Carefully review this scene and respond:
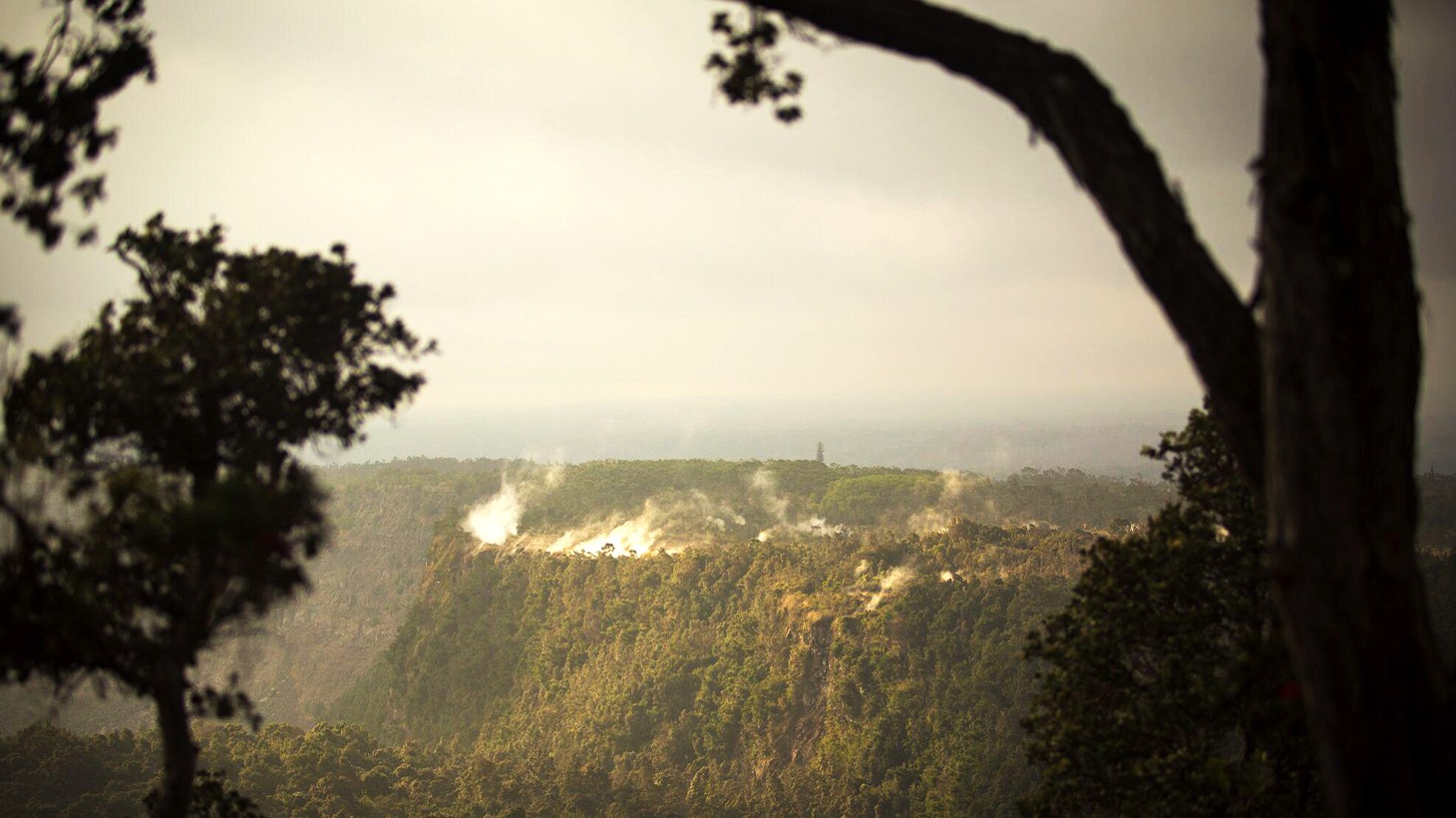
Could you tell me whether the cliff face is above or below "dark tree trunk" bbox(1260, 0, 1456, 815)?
below

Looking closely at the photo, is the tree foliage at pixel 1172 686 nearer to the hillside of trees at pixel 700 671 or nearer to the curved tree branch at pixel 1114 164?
the curved tree branch at pixel 1114 164

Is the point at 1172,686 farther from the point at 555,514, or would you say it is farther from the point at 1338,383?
the point at 555,514

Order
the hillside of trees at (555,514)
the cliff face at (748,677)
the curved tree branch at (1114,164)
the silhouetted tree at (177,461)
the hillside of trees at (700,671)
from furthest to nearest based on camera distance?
1. the hillside of trees at (555,514)
2. the hillside of trees at (700,671)
3. the cliff face at (748,677)
4. the silhouetted tree at (177,461)
5. the curved tree branch at (1114,164)

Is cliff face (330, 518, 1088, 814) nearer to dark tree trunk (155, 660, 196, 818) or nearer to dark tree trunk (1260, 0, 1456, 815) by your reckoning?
dark tree trunk (155, 660, 196, 818)

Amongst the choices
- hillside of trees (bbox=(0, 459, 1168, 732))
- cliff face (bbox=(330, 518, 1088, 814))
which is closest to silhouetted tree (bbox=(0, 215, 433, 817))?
cliff face (bbox=(330, 518, 1088, 814))

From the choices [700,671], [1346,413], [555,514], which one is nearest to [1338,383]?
[1346,413]

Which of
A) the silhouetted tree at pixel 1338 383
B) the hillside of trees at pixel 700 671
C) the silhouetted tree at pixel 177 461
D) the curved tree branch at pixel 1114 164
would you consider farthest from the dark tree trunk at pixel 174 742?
the hillside of trees at pixel 700 671


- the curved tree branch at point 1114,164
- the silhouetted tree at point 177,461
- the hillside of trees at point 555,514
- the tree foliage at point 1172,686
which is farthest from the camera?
the hillside of trees at point 555,514

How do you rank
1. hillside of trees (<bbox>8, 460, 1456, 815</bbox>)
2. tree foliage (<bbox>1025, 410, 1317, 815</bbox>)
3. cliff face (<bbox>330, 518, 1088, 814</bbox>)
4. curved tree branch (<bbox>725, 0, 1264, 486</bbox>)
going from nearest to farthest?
curved tree branch (<bbox>725, 0, 1264, 486</bbox>) → tree foliage (<bbox>1025, 410, 1317, 815</bbox>) → cliff face (<bbox>330, 518, 1088, 814</bbox>) → hillside of trees (<bbox>8, 460, 1456, 815</bbox>)
